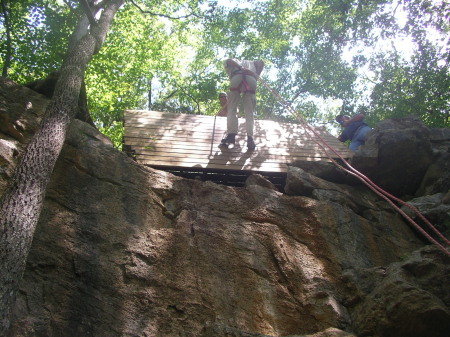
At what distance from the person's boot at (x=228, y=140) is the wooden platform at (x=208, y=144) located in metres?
0.15

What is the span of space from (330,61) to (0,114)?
683 inches

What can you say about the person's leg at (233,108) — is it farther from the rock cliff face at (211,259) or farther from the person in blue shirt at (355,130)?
the person in blue shirt at (355,130)

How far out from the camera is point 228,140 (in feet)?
27.5

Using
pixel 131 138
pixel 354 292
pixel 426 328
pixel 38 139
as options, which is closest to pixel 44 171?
pixel 38 139

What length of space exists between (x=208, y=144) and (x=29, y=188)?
4.50m

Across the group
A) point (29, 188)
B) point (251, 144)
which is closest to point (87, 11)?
point (251, 144)

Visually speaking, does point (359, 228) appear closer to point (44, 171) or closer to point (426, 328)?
point (426, 328)

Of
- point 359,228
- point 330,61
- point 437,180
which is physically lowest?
point 359,228

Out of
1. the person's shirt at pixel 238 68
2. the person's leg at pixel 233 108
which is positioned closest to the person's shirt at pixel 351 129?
the person's shirt at pixel 238 68

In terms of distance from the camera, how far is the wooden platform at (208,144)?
24.7ft

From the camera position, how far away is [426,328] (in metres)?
4.22

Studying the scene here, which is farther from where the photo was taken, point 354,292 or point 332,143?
point 332,143

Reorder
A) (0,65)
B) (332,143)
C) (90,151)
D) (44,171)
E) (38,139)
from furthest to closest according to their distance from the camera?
(0,65) < (332,143) < (90,151) < (38,139) < (44,171)

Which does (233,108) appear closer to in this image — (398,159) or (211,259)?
Answer: (398,159)
